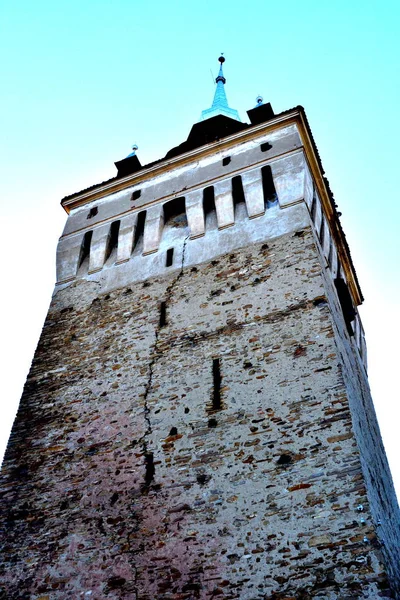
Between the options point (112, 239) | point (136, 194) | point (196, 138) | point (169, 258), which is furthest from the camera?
point (196, 138)

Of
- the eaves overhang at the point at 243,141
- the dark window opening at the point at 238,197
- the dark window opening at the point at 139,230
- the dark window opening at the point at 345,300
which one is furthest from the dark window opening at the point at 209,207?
the dark window opening at the point at 345,300

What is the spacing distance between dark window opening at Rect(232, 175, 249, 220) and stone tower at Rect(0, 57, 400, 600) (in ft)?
0.10

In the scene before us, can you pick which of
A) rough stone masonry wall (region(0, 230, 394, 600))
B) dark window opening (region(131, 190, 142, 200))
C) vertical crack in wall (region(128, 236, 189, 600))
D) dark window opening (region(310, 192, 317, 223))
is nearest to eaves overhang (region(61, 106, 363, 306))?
dark window opening (region(131, 190, 142, 200))

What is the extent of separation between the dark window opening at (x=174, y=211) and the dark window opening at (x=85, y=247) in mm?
1683

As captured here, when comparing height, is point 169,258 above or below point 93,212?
below

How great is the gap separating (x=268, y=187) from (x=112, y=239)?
3.29 metres

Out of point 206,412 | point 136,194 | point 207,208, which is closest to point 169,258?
point 207,208

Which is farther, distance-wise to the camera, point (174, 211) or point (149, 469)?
point (174, 211)

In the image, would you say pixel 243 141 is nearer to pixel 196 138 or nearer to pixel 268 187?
pixel 268 187

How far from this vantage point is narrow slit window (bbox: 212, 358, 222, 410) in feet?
27.3

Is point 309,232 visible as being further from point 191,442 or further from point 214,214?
point 191,442

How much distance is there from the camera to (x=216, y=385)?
855 centimetres

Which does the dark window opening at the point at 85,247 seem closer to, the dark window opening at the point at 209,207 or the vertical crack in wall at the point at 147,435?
the dark window opening at the point at 209,207

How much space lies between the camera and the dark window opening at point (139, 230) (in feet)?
39.8
